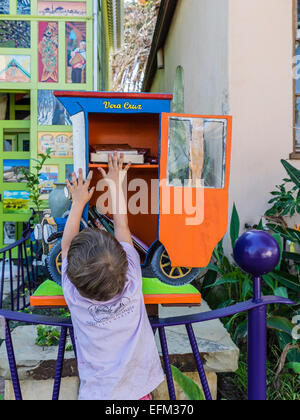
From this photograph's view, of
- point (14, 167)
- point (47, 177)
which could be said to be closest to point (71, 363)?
point (47, 177)

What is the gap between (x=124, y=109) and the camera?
1.65 metres

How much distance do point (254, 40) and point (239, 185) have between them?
4.13 feet

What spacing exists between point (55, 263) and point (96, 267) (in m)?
0.43

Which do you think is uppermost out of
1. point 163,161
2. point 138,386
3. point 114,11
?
→ point 114,11

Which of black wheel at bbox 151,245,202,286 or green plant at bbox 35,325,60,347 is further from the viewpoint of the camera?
green plant at bbox 35,325,60,347

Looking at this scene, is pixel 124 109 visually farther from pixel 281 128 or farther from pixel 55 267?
pixel 281 128

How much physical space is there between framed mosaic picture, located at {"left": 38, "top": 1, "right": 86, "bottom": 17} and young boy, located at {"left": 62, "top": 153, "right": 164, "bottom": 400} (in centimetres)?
429

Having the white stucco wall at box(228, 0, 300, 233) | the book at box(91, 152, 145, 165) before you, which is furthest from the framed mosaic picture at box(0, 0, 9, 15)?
the book at box(91, 152, 145, 165)

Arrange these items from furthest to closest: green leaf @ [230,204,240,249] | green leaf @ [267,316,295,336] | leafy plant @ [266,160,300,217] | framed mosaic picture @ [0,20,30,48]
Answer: framed mosaic picture @ [0,20,30,48] → green leaf @ [230,204,240,249] → leafy plant @ [266,160,300,217] → green leaf @ [267,316,295,336]

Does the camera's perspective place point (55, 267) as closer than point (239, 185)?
Yes

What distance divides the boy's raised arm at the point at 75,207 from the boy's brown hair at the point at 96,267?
243 mm

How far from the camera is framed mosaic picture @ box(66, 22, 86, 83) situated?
4.71 meters

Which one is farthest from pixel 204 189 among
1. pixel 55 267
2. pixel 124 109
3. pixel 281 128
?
pixel 281 128

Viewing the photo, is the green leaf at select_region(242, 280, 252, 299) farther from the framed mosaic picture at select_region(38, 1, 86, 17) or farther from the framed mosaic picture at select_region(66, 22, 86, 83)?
the framed mosaic picture at select_region(38, 1, 86, 17)
